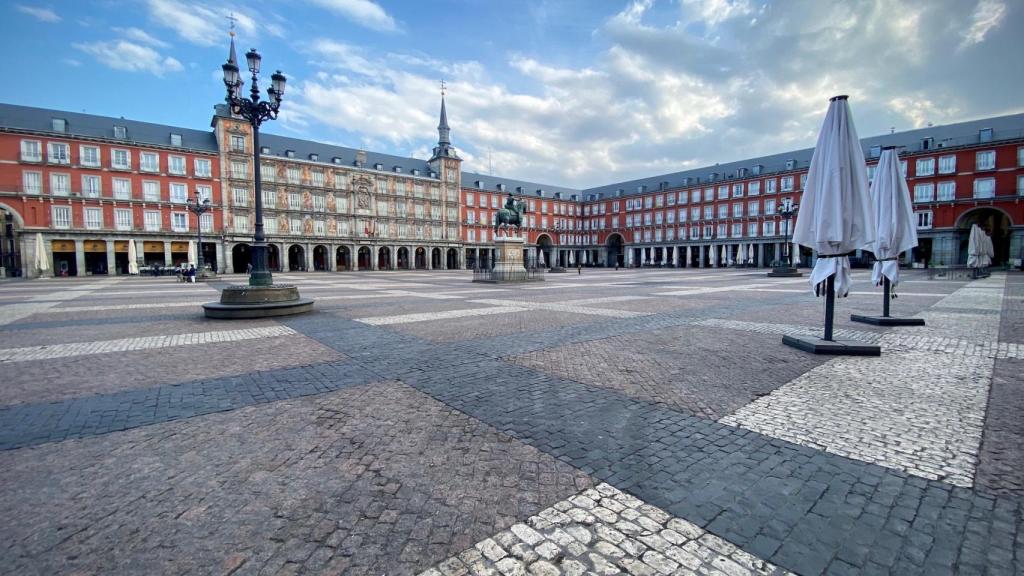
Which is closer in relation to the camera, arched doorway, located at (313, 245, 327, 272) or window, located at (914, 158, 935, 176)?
window, located at (914, 158, 935, 176)

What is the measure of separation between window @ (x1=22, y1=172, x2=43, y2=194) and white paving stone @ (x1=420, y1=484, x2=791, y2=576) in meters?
54.9

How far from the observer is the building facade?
38.5m

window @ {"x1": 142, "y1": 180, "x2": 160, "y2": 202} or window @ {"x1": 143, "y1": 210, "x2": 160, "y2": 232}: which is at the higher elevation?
window @ {"x1": 142, "y1": 180, "x2": 160, "y2": 202}

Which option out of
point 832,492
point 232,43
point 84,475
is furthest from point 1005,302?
point 232,43

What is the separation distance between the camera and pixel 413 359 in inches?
245

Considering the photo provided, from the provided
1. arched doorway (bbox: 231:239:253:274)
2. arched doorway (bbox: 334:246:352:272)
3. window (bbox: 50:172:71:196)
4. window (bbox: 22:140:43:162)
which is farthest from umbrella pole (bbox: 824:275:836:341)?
window (bbox: 22:140:43:162)

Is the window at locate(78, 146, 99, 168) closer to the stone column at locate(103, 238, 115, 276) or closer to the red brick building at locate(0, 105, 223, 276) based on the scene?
the red brick building at locate(0, 105, 223, 276)

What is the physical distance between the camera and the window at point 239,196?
46.8 m

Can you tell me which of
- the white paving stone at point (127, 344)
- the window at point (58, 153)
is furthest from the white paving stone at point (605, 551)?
the window at point (58, 153)

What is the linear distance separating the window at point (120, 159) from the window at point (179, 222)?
5.57m

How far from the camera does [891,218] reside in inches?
337

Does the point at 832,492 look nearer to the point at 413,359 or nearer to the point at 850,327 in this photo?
the point at 413,359

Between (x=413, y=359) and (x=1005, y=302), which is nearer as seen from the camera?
(x=413, y=359)

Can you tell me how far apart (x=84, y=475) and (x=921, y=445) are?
625cm
